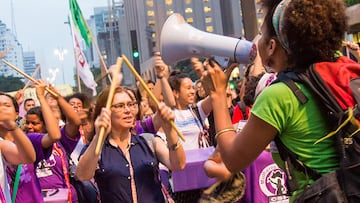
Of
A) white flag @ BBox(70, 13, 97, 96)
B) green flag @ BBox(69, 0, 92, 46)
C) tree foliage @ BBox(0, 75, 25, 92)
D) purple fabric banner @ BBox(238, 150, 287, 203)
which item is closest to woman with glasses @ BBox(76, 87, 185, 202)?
purple fabric banner @ BBox(238, 150, 287, 203)

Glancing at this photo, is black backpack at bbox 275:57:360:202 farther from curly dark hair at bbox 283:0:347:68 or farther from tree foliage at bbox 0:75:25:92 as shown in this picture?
tree foliage at bbox 0:75:25:92

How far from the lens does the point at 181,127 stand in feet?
18.0

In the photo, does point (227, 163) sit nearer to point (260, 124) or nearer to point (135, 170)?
point (260, 124)

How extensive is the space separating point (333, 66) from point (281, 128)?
0.94ft

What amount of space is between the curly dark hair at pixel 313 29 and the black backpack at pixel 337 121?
57 millimetres

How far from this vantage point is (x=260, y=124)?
6.63ft

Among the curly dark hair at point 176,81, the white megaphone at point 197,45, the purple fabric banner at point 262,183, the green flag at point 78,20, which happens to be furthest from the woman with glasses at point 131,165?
the green flag at point 78,20

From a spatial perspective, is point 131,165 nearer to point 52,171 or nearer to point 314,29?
point 52,171

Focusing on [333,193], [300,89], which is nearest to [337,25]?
[300,89]

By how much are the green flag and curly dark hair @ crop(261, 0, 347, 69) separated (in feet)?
34.1

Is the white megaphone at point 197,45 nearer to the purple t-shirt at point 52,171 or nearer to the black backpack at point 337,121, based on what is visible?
the black backpack at point 337,121

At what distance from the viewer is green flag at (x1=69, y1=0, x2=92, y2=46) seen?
12258mm

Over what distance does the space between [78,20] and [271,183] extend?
9238mm

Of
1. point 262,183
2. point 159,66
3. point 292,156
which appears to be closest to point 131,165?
point 262,183
